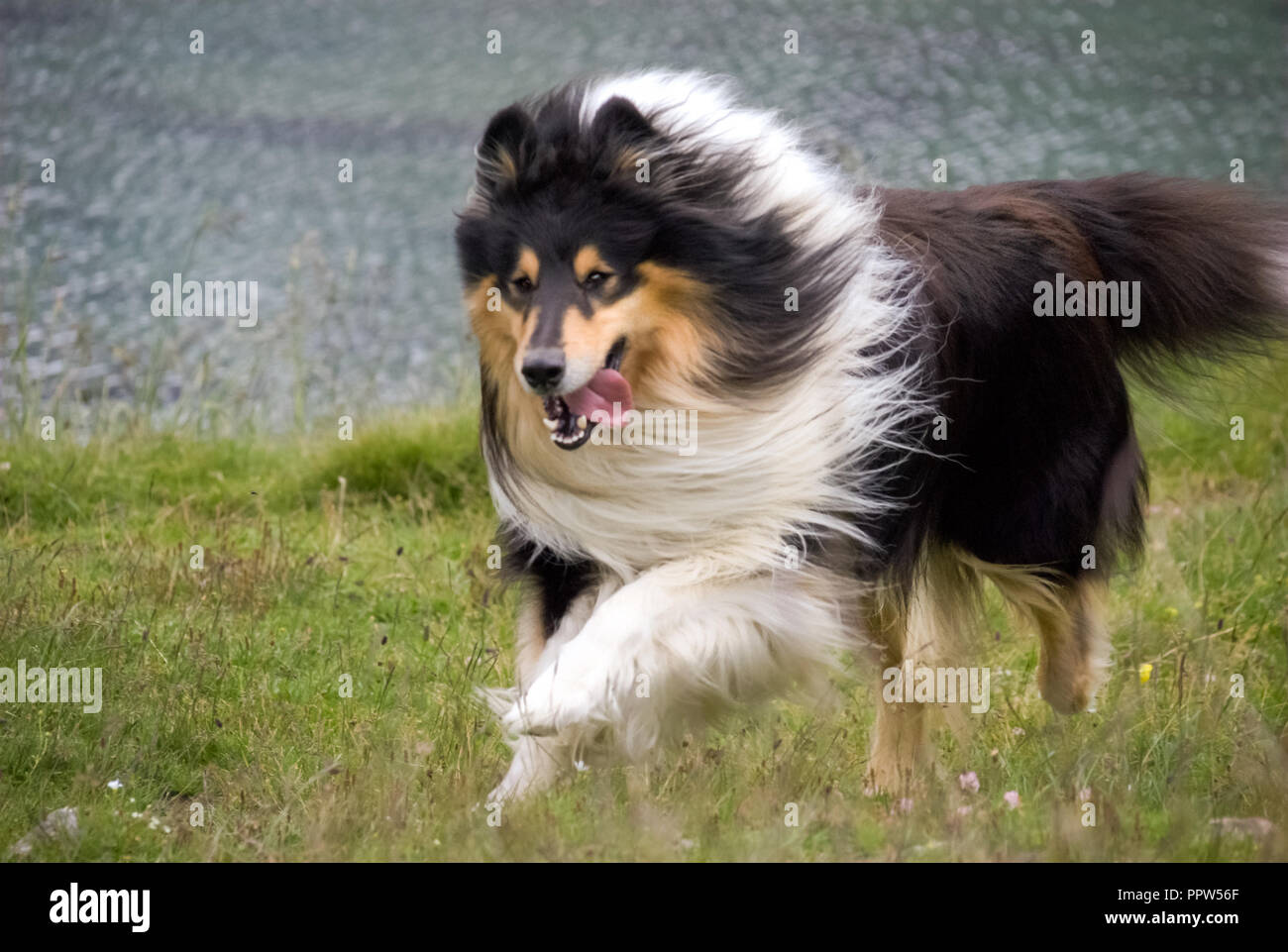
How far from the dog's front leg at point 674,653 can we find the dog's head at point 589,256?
0.55m

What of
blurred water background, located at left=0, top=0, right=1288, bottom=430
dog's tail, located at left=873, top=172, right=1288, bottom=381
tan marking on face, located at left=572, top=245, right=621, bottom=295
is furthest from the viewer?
blurred water background, located at left=0, top=0, right=1288, bottom=430

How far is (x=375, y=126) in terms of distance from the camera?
1781 centimetres

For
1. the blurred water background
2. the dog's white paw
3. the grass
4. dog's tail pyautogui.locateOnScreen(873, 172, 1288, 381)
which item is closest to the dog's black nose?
the dog's white paw

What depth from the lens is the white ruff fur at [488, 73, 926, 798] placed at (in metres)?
4.86

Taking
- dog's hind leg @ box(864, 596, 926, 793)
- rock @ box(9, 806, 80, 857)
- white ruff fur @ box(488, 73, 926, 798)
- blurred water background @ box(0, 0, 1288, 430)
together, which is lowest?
rock @ box(9, 806, 80, 857)

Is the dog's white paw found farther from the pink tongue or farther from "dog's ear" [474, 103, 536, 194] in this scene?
"dog's ear" [474, 103, 536, 194]

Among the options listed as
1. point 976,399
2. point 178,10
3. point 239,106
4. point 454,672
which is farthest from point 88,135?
point 976,399

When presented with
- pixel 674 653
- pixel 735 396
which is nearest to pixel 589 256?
pixel 735 396

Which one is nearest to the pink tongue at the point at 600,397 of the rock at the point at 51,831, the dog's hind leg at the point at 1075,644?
the rock at the point at 51,831

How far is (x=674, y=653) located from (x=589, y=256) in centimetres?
118

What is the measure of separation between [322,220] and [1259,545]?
9.95m

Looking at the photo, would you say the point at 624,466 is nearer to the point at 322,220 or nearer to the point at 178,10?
the point at 322,220

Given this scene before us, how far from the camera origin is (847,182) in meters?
5.47

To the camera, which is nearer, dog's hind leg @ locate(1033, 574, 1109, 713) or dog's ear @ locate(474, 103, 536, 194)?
dog's ear @ locate(474, 103, 536, 194)
